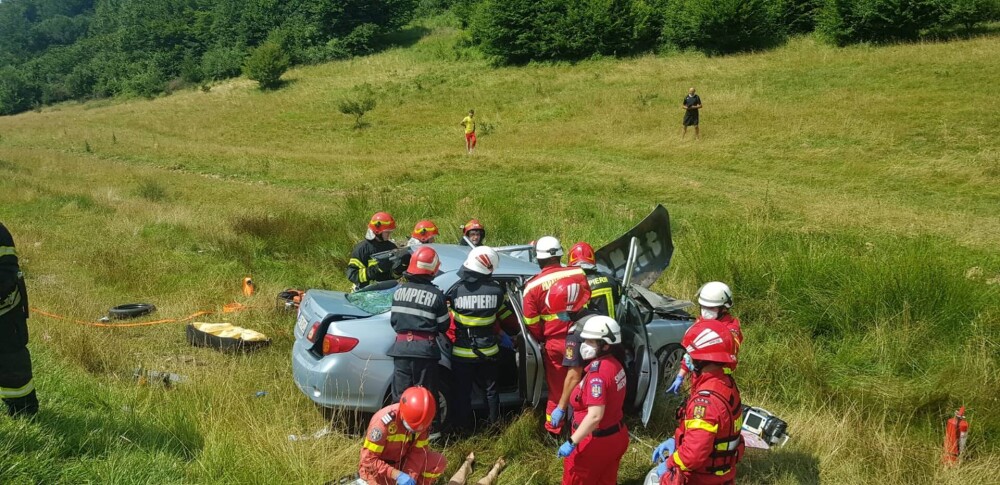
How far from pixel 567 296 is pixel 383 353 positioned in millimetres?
1385

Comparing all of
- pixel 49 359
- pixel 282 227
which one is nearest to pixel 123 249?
pixel 282 227

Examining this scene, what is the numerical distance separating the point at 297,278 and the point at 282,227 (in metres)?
Answer: 2.32

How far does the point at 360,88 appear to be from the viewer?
40250 millimetres

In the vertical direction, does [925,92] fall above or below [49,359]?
above

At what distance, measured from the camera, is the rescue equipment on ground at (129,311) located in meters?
7.83

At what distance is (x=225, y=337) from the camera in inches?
263

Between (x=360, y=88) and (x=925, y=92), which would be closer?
(x=925, y=92)

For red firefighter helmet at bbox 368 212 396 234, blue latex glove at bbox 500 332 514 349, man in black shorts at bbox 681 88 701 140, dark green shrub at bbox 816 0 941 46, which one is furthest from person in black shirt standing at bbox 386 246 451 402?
dark green shrub at bbox 816 0 941 46

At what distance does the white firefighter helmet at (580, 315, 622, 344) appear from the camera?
388 cm

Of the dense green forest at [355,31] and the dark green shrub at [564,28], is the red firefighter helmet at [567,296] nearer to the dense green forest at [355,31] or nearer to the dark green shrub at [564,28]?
the dense green forest at [355,31]

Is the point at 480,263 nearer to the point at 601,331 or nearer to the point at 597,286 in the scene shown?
the point at 597,286

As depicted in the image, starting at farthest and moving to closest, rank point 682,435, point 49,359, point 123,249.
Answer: point 123,249 → point 49,359 → point 682,435

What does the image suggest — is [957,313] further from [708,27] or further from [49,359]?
[708,27]

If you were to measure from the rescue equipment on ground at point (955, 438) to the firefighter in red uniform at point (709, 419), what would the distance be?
2.18 m
